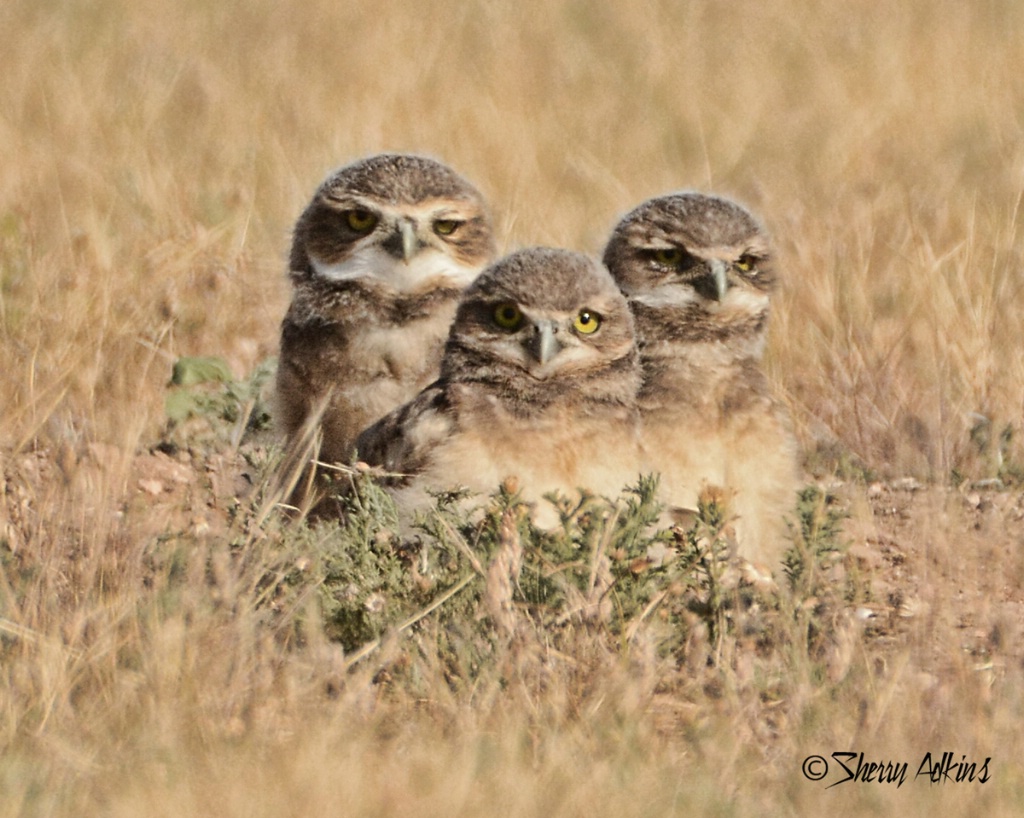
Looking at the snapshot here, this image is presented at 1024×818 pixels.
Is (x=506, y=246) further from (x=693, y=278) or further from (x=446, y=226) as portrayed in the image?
(x=693, y=278)

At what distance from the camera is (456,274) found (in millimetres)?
5910

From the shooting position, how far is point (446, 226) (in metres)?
5.92

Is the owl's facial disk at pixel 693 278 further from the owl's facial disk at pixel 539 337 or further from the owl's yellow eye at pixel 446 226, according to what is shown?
the owl's yellow eye at pixel 446 226

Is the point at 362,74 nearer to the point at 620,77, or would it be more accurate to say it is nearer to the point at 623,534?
the point at 620,77

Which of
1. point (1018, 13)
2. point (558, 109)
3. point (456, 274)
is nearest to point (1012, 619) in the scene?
point (456, 274)

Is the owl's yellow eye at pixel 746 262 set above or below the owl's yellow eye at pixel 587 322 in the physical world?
above

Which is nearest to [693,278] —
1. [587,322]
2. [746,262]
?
[746,262]

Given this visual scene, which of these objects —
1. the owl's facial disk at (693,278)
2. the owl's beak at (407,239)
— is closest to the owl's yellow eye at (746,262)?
the owl's facial disk at (693,278)

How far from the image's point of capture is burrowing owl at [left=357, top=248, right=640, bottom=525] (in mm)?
4941

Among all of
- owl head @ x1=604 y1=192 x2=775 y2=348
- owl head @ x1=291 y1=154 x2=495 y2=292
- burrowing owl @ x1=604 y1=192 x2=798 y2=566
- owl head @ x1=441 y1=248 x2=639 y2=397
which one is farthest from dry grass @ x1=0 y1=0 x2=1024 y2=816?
owl head @ x1=291 y1=154 x2=495 y2=292
